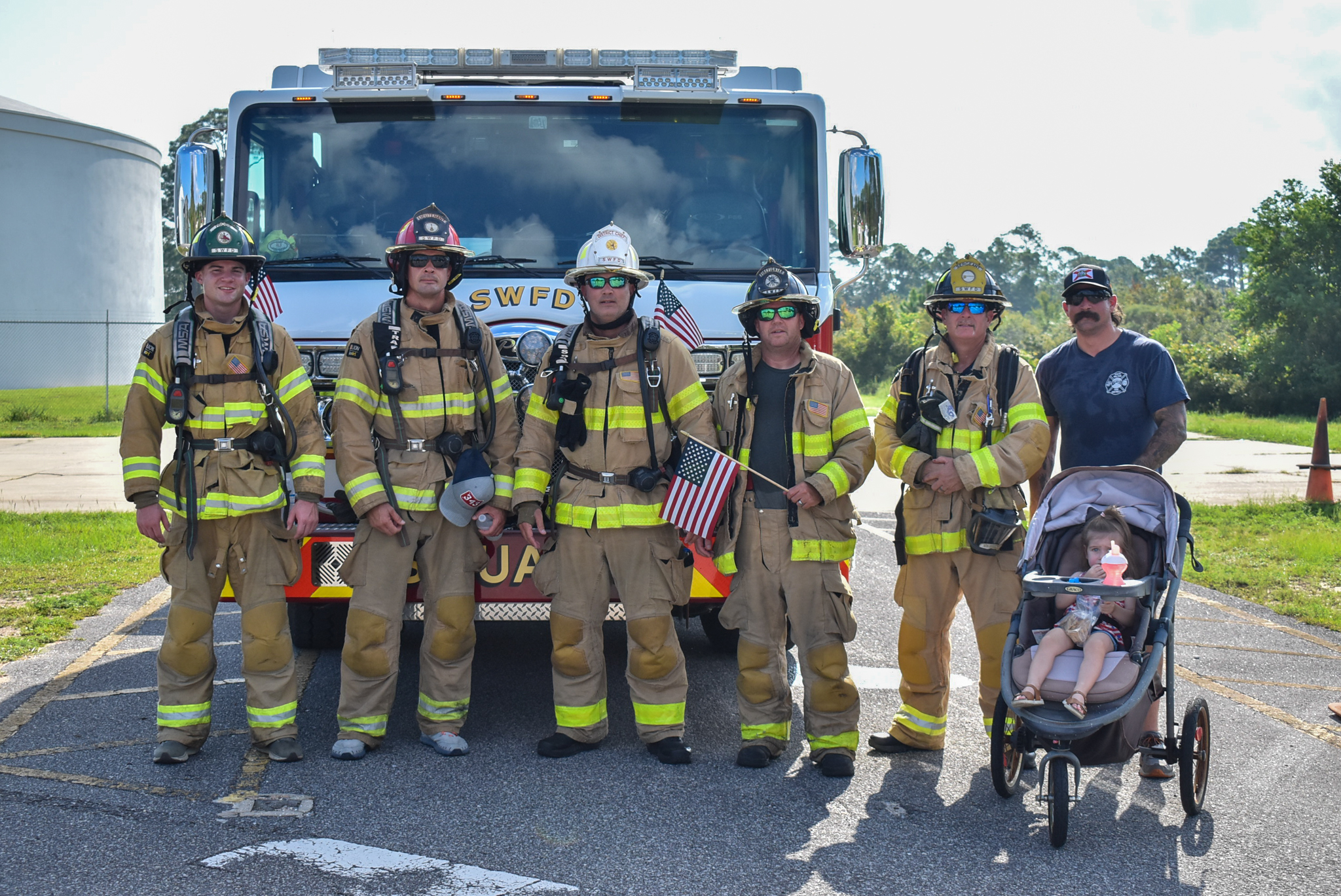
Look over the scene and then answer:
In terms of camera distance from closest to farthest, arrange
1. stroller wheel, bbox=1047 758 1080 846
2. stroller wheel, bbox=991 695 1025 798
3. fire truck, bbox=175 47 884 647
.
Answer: stroller wheel, bbox=1047 758 1080 846, stroller wheel, bbox=991 695 1025 798, fire truck, bbox=175 47 884 647

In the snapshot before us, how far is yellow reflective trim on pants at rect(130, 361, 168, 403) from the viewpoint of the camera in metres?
4.68

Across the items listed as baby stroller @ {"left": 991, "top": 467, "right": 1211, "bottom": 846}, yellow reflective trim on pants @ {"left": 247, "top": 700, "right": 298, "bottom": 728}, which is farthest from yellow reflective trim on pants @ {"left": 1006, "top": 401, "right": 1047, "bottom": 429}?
yellow reflective trim on pants @ {"left": 247, "top": 700, "right": 298, "bottom": 728}

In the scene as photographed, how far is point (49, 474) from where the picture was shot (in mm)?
14766

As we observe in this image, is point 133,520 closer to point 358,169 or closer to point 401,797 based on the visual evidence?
point 358,169

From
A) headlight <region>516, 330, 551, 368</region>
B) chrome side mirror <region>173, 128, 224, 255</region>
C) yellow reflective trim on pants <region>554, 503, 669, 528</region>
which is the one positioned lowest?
yellow reflective trim on pants <region>554, 503, 669, 528</region>

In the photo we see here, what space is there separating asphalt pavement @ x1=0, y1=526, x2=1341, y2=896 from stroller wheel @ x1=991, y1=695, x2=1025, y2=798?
9cm

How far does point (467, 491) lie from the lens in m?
4.75

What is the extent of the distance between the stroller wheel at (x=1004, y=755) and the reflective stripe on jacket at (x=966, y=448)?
0.84 m

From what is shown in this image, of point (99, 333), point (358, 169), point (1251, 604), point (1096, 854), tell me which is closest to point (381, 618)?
point (358, 169)

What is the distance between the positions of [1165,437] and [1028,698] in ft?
5.12

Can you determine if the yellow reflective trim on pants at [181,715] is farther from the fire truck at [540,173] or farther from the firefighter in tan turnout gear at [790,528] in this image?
the firefighter in tan turnout gear at [790,528]

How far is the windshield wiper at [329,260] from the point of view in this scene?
562 centimetres

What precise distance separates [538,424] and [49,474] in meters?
12.1

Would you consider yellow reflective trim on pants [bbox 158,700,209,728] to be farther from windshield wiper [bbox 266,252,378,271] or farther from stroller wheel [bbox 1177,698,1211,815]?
stroller wheel [bbox 1177,698,1211,815]
